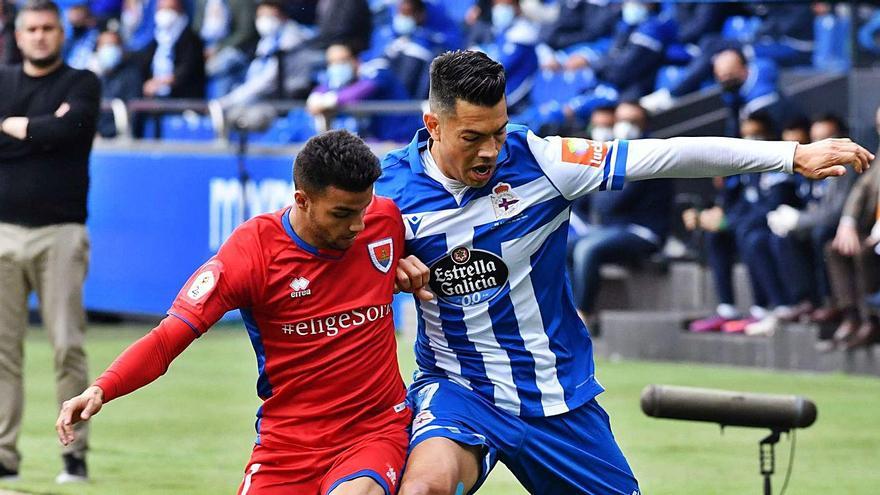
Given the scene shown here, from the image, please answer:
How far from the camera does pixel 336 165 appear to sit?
5457mm

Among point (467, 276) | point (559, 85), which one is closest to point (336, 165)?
point (467, 276)

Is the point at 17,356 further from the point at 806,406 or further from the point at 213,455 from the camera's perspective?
the point at 806,406

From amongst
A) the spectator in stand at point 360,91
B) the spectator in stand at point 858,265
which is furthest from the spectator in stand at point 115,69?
the spectator in stand at point 858,265

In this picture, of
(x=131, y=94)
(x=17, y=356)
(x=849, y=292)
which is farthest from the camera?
(x=131, y=94)

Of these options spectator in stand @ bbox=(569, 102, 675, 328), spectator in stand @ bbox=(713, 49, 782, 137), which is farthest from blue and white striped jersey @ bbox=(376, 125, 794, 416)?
spectator in stand @ bbox=(569, 102, 675, 328)

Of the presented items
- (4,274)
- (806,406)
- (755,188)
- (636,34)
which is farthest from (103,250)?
(806,406)

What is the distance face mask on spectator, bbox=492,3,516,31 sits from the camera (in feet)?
59.8

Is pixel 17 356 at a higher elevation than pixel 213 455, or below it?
higher

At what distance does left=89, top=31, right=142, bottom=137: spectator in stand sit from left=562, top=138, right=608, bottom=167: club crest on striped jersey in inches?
625

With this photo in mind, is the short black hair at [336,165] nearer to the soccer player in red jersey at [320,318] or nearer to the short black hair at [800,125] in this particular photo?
the soccer player in red jersey at [320,318]

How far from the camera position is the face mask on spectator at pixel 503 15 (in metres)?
18.2

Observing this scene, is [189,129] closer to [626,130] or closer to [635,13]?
[635,13]

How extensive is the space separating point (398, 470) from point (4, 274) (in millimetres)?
4444

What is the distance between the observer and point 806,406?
7.12 metres
